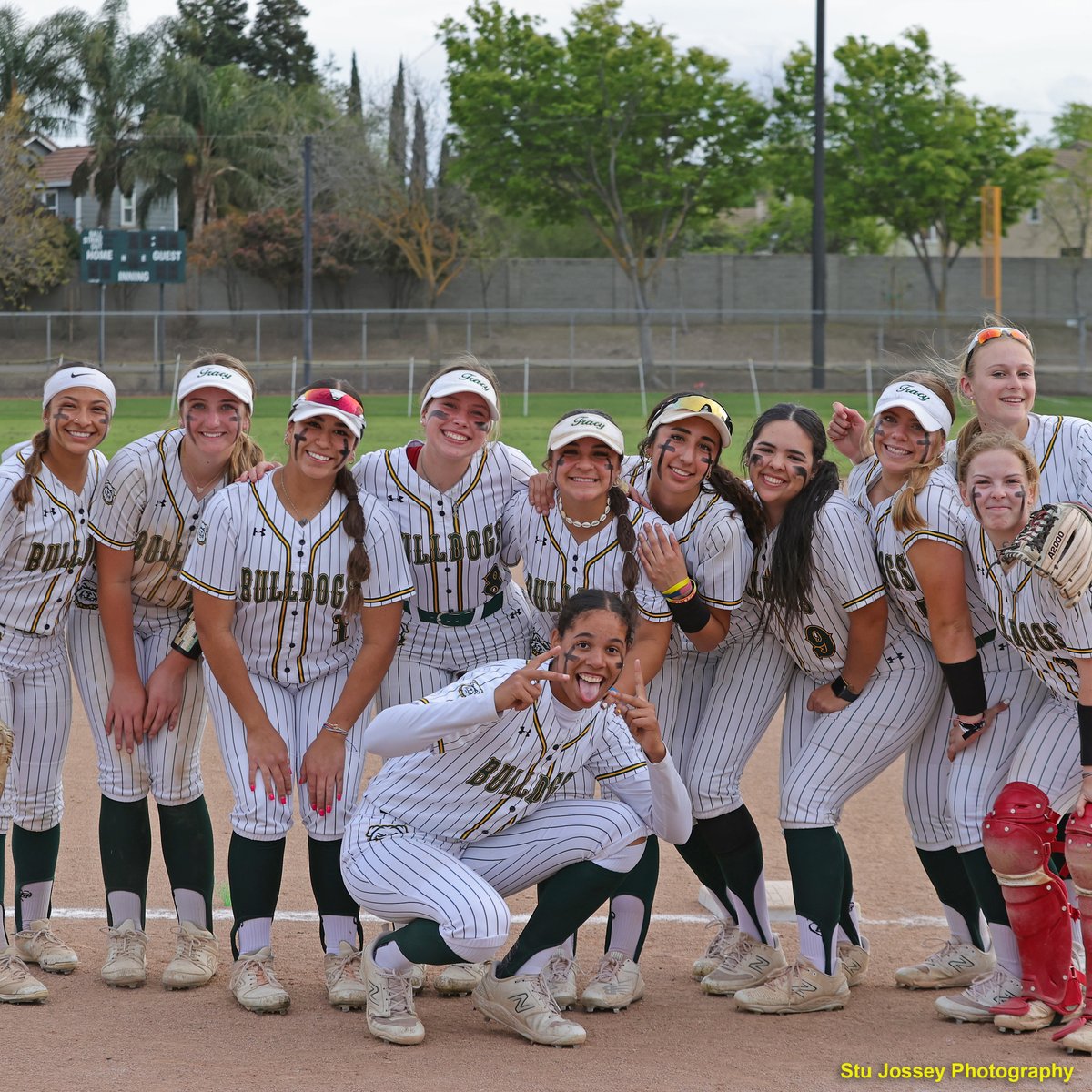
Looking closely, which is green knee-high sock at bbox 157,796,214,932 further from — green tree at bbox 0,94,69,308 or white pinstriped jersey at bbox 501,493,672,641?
green tree at bbox 0,94,69,308

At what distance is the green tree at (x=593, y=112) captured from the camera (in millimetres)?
31172

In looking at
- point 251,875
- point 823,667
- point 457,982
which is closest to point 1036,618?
point 823,667

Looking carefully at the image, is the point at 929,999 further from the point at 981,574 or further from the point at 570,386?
the point at 570,386

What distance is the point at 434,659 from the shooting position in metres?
4.08

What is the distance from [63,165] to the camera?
42.9m

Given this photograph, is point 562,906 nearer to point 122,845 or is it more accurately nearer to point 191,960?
point 191,960

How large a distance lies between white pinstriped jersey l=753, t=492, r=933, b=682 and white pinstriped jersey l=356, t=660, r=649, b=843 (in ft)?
2.17

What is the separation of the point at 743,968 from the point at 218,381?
2334mm

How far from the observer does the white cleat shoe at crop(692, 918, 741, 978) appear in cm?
409

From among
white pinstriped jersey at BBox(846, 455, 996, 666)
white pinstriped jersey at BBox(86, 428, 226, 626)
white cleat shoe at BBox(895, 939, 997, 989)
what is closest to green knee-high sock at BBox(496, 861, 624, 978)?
white cleat shoe at BBox(895, 939, 997, 989)

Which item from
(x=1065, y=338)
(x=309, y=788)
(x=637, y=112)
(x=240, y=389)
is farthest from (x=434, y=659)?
(x=1065, y=338)

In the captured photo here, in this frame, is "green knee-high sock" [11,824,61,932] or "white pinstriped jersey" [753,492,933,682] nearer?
"white pinstriped jersey" [753,492,933,682]

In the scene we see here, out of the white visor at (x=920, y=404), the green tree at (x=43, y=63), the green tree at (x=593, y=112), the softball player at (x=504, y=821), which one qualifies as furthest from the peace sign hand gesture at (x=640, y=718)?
the green tree at (x=43, y=63)

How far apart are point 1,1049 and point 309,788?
1.00 metres
